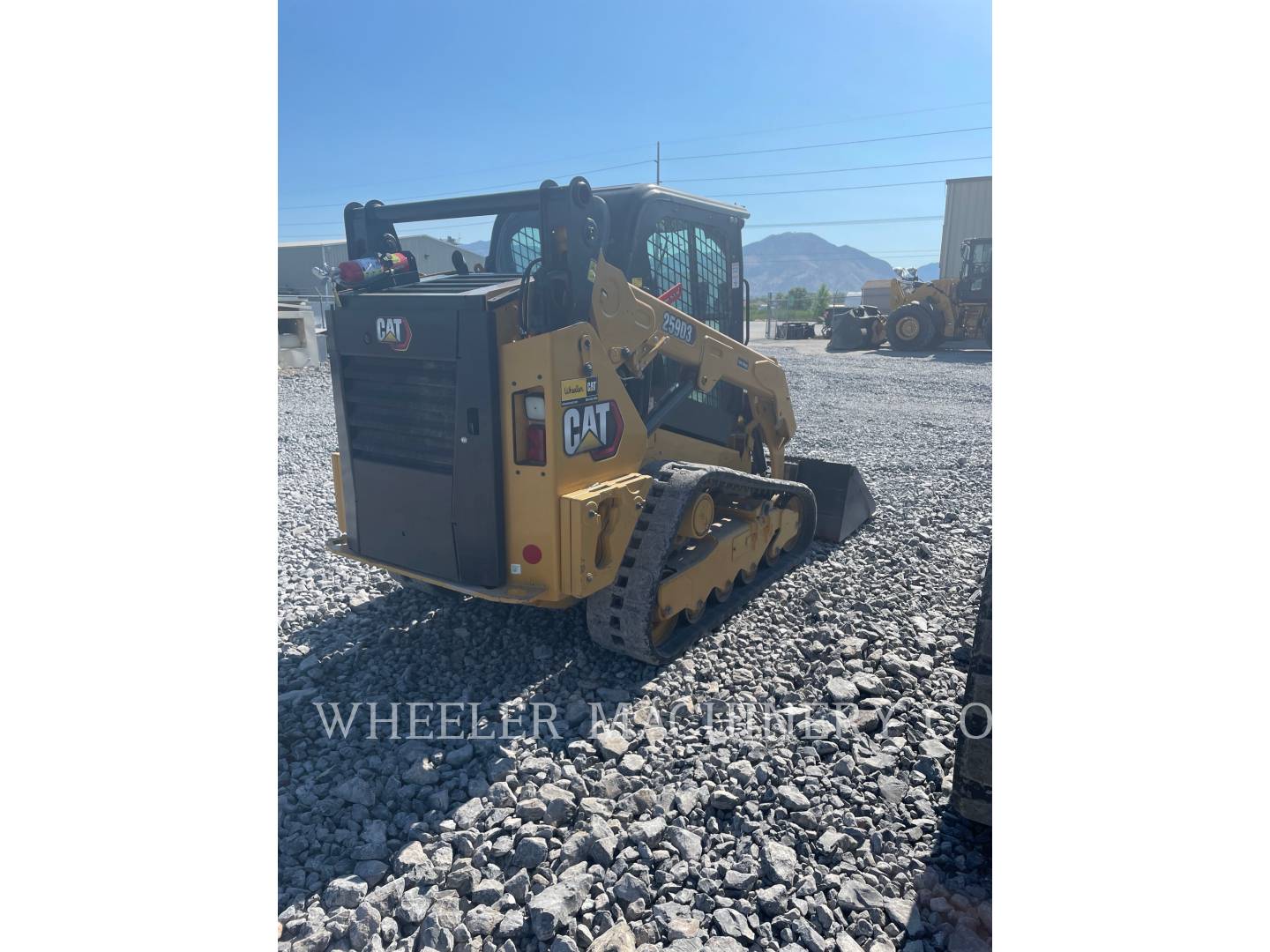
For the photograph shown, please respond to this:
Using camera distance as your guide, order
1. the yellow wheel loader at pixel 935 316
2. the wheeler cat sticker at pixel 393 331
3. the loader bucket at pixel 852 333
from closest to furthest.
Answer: the wheeler cat sticker at pixel 393 331 → the yellow wheel loader at pixel 935 316 → the loader bucket at pixel 852 333

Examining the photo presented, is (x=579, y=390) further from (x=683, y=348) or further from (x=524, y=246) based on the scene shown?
(x=524, y=246)

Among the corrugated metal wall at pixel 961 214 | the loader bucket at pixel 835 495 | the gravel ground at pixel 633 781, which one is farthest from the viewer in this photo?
the corrugated metal wall at pixel 961 214

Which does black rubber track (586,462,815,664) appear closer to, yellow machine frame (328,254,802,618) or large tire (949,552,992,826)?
yellow machine frame (328,254,802,618)

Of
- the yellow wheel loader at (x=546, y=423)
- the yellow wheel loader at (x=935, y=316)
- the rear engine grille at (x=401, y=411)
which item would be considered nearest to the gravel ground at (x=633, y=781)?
the yellow wheel loader at (x=546, y=423)

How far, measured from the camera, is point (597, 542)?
3.90 m

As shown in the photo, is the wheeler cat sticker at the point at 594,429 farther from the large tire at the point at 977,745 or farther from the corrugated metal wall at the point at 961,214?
the corrugated metal wall at the point at 961,214

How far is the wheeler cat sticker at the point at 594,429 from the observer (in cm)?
370

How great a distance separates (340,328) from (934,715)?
357 cm

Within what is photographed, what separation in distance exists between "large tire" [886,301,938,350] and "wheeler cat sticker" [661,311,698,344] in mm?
20590

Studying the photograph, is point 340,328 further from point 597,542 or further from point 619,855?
point 619,855

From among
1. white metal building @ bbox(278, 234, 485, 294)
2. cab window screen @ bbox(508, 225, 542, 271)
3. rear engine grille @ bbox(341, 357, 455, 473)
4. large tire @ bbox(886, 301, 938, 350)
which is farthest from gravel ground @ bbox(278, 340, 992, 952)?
white metal building @ bbox(278, 234, 485, 294)

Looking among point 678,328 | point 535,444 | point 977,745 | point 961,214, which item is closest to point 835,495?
point 678,328

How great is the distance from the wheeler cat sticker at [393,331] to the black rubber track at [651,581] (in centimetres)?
151

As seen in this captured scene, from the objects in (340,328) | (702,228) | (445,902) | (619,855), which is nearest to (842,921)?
(619,855)
